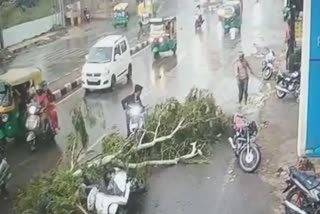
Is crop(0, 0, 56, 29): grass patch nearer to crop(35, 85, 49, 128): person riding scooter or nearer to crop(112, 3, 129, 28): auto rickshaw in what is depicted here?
crop(112, 3, 129, 28): auto rickshaw

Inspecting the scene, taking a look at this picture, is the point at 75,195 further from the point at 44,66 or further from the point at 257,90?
the point at 44,66

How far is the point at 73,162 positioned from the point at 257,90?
1081cm

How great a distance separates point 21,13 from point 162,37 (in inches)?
391

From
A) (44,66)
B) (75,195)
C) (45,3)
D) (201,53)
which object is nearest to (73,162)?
(75,195)

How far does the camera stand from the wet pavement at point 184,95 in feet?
36.7

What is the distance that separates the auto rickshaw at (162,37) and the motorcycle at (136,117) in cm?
1469

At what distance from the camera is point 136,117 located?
14.2 m

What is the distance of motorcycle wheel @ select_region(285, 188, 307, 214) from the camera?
31.3ft

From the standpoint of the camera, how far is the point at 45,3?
3853cm

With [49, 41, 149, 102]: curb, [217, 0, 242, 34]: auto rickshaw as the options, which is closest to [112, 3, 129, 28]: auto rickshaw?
[217, 0, 242, 34]: auto rickshaw

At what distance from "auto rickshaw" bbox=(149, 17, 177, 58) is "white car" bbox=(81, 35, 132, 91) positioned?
4320 mm

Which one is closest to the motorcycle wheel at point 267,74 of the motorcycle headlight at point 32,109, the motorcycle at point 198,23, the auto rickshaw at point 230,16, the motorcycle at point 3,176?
the motorcycle headlight at point 32,109

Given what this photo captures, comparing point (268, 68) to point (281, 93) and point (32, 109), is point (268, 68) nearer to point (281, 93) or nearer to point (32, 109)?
point (281, 93)

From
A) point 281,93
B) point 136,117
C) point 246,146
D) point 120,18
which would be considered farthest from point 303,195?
point 120,18
